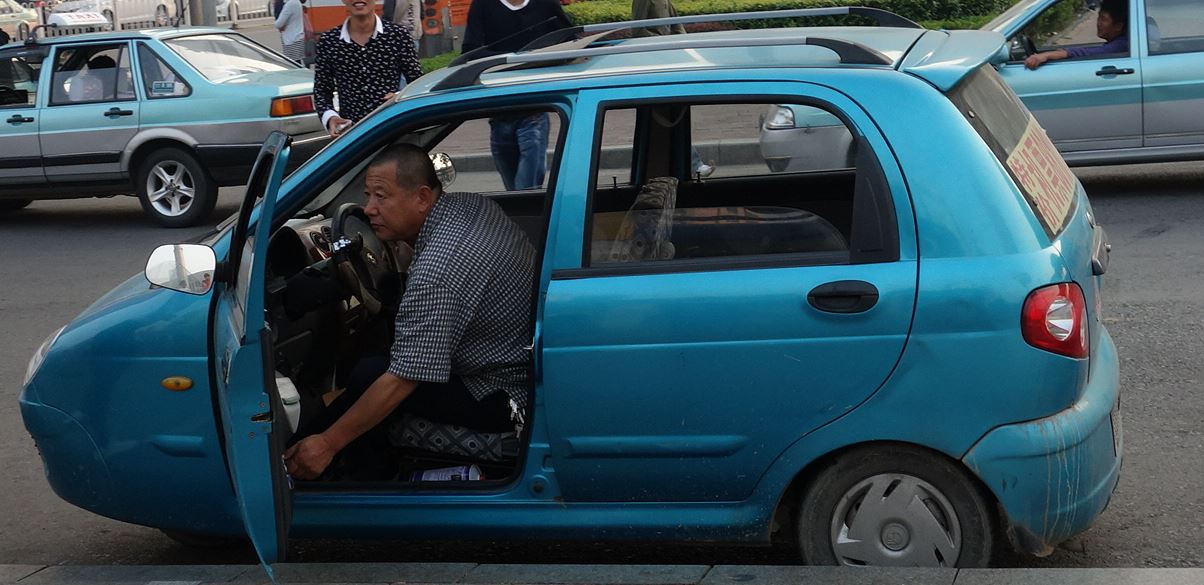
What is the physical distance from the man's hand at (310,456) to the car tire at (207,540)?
601 mm

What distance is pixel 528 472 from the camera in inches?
150

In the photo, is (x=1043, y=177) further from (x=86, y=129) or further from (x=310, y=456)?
(x=86, y=129)

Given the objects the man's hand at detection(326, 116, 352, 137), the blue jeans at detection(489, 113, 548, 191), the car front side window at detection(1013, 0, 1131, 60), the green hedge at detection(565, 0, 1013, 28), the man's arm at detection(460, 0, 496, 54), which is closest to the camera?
the blue jeans at detection(489, 113, 548, 191)

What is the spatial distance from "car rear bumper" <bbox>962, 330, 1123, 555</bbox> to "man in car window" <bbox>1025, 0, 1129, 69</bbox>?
627cm

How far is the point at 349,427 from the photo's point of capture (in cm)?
390

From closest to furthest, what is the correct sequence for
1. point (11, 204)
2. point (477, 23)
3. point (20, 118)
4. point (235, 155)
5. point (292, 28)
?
1. point (477, 23)
2. point (235, 155)
3. point (20, 118)
4. point (11, 204)
5. point (292, 28)

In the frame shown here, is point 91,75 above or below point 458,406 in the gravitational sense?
above

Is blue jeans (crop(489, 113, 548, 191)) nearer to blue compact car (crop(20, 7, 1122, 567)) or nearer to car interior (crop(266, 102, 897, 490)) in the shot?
car interior (crop(266, 102, 897, 490))

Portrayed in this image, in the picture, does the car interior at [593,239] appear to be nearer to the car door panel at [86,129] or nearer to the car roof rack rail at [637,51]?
the car roof rack rail at [637,51]

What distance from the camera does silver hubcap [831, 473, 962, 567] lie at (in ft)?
11.9

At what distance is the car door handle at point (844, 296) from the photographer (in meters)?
3.48

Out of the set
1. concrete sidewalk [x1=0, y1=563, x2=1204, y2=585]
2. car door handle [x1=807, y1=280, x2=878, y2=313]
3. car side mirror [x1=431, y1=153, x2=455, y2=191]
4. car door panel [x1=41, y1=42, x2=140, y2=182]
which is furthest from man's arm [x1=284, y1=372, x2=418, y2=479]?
car door panel [x1=41, y1=42, x2=140, y2=182]

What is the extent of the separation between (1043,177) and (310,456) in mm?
2175

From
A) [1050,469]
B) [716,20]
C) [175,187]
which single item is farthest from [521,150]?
[175,187]
